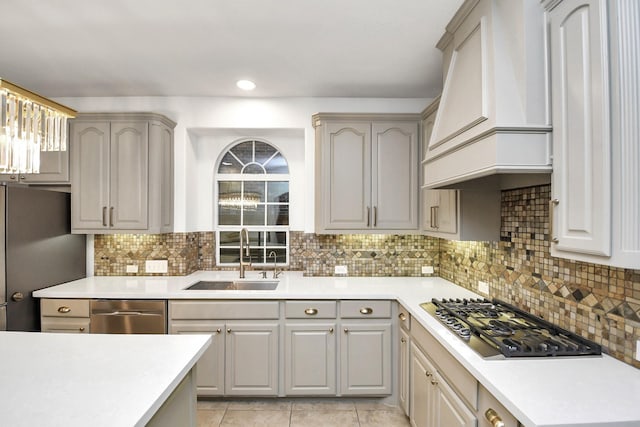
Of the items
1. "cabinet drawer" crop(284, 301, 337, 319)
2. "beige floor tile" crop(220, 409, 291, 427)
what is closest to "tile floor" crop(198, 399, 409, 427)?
"beige floor tile" crop(220, 409, 291, 427)

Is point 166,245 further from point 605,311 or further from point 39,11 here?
point 605,311

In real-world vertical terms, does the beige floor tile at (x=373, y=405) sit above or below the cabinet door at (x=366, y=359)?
below

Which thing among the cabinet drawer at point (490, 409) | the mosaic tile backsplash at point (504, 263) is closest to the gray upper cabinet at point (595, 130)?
the mosaic tile backsplash at point (504, 263)

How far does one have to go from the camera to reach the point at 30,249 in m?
2.48

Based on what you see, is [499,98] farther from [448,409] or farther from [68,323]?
[68,323]

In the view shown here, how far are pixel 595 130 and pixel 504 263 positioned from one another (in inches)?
48.8

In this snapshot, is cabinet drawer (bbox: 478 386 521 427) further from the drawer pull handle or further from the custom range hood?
the custom range hood

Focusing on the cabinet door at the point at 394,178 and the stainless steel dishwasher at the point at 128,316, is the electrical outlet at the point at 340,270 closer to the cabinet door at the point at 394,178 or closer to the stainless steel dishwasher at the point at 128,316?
the cabinet door at the point at 394,178

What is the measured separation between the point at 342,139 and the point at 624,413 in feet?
7.97

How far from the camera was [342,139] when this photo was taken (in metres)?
2.96

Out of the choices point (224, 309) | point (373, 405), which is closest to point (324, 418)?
point (373, 405)

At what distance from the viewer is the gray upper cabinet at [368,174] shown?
294 cm

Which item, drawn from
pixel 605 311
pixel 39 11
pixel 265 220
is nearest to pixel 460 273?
pixel 605 311

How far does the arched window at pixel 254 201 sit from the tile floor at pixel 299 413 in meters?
1.32
